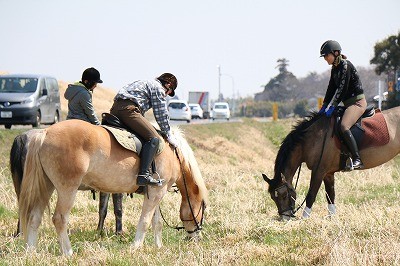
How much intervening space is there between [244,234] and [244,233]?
3cm

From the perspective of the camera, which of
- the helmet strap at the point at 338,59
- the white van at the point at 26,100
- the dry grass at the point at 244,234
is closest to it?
the dry grass at the point at 244,234

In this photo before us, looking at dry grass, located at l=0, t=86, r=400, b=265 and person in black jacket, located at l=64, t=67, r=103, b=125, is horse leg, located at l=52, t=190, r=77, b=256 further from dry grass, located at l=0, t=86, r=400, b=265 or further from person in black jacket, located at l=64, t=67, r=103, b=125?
person in black jacket, located at l=64, t=67, r=103, b=125

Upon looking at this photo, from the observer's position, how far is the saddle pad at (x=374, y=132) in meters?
11.9

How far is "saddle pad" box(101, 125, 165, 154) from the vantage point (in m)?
9.09

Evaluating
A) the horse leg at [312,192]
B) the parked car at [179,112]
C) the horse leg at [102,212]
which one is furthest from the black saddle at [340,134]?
the parked car at [179,112]

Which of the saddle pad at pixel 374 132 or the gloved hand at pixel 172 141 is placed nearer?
the gloved hand at pixel 172 141

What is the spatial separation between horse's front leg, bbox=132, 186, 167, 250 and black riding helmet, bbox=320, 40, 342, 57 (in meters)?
3.76

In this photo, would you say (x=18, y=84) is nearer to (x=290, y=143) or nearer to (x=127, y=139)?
(x=290, y=143)

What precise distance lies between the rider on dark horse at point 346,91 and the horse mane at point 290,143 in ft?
1.32

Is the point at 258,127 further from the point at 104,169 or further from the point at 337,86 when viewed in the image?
the point at 104,169

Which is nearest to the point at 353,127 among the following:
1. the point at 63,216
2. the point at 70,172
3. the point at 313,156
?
the point at 313,156

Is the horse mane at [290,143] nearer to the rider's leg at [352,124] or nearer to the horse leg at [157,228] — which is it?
the rider's leg at [352,124]

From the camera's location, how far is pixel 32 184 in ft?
28.3

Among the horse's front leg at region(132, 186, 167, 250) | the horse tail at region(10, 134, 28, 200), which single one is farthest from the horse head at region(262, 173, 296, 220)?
the horse tail at region(10, 134, 28, 200)
